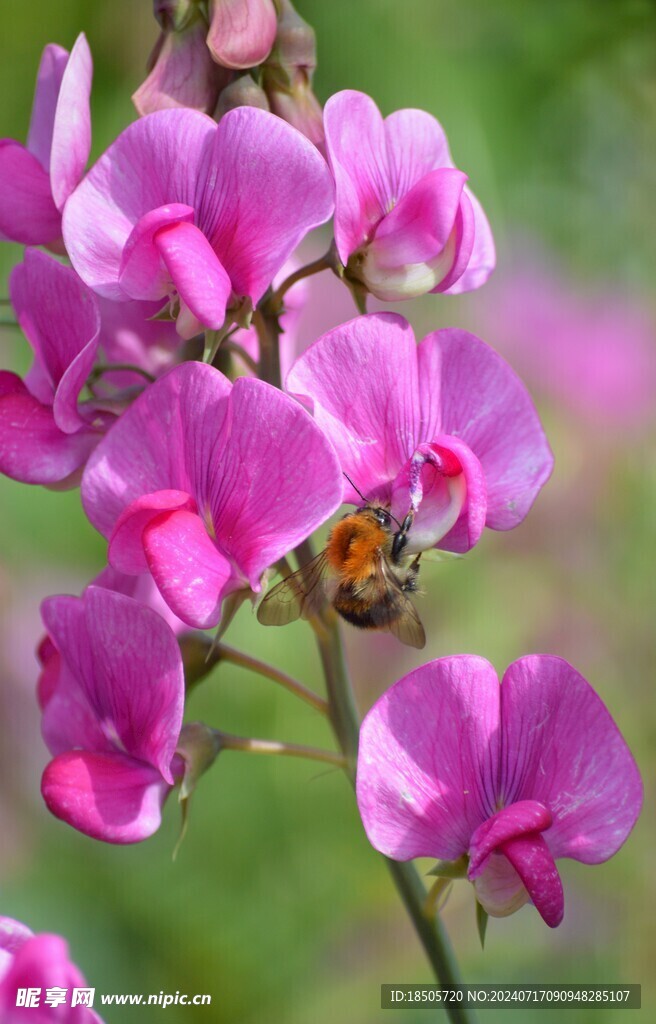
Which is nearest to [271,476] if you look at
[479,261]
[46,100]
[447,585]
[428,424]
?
[428,424]

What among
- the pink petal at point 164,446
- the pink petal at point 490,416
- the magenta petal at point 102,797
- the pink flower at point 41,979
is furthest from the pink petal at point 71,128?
the pink flower at point 41,979

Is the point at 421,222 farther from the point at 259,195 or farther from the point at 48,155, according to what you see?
the point at 48,155

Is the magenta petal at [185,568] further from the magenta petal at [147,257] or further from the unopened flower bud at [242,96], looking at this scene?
the unopened flower bud at [242,96]

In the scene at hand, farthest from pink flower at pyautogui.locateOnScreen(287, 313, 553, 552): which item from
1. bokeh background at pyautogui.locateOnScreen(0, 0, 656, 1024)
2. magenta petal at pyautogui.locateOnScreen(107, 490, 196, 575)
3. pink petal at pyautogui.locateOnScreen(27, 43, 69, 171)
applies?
bokeh background at pyautogui.locateOnScreen(0, 0, 656, 1024)

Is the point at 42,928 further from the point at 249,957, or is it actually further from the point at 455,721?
the point at 455,721

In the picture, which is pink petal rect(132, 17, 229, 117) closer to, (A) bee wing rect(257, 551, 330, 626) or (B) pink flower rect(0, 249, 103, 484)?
(B) pink flower rect(0, 249, 103, 484)

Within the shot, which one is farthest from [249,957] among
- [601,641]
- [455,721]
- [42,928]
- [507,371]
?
[507,371]
